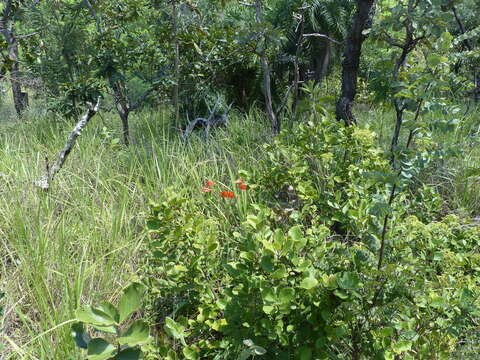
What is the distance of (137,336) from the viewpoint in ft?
3.12

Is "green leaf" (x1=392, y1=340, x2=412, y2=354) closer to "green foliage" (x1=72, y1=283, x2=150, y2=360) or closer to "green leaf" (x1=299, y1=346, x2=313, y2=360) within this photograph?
"green leaf" (x1=299, y1=346, x2=313, y2=360)

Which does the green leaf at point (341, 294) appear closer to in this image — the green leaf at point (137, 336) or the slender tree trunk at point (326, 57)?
the green leaf at point (137, 336)

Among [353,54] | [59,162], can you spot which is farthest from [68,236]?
[353,54]

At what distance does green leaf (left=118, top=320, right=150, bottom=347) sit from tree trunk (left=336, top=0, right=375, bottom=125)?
96.0 inches

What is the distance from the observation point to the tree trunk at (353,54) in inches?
120

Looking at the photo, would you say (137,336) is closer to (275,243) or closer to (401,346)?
(275,243)

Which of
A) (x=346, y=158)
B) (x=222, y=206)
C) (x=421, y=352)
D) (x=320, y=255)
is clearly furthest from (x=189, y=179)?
(x=421, y=352)

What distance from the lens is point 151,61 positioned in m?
4.32

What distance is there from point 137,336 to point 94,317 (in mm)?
→ 107

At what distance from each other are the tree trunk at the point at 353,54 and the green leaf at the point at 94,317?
2436 millimetres

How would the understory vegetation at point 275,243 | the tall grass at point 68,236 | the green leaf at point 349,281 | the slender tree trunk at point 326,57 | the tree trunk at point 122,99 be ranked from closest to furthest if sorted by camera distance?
the green leaf at point 349,281 → the understory vegetation at point 275,243 → the tall grass at point 68,236 → the tree trunk at point 122,99 → the slender tree trunk at point 326,57

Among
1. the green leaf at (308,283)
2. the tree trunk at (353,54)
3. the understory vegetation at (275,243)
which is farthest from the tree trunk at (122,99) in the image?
the green leaf at (308,283)

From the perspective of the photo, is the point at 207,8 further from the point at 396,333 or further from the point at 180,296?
the point at 396,333

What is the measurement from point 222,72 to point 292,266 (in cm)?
428
